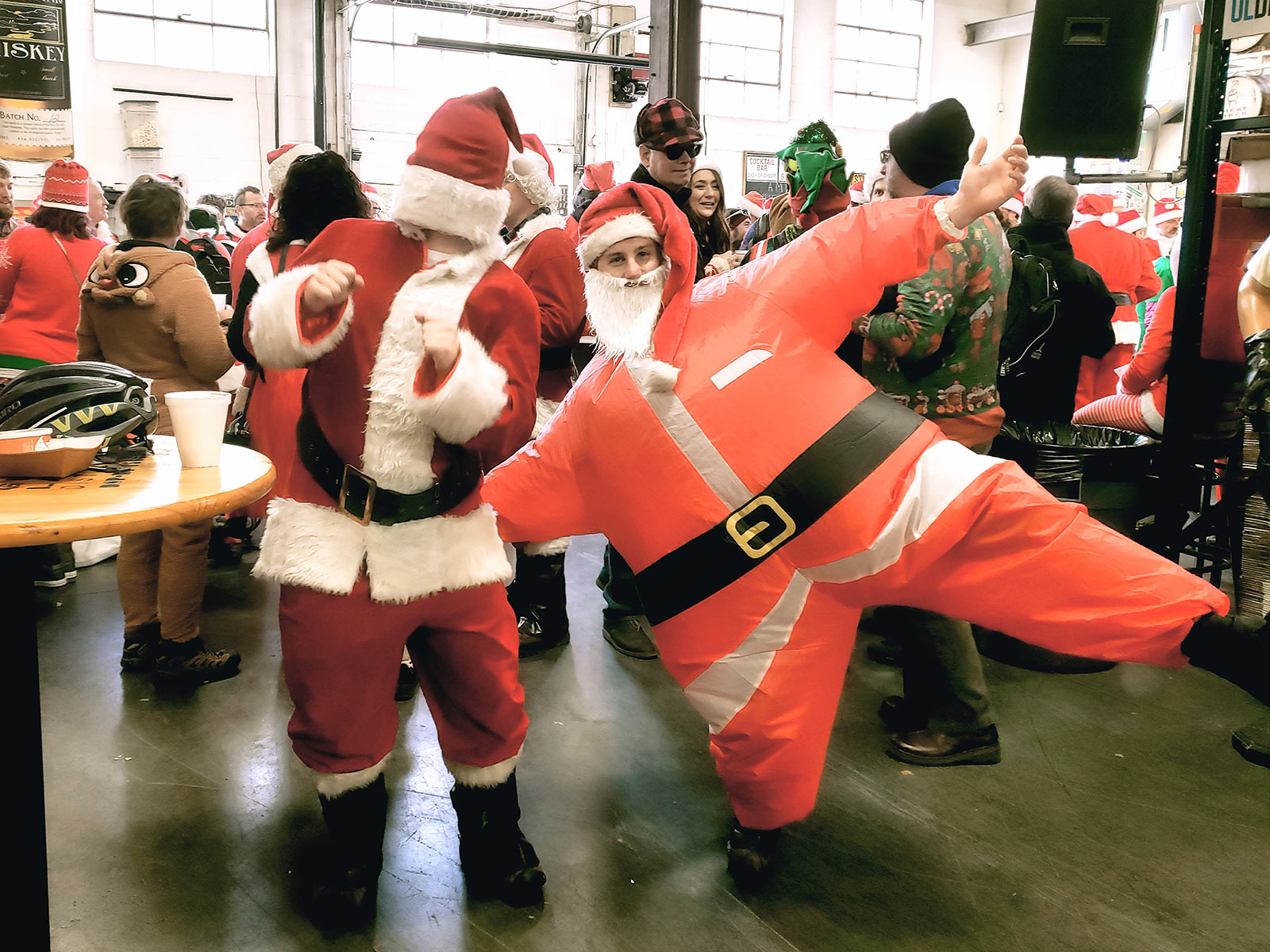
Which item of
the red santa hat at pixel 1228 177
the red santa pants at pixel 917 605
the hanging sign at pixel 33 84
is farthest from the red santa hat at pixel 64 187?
the red santa hat at pixel 1228 177

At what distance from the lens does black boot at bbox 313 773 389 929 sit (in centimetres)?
193

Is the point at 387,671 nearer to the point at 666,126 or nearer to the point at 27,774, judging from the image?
the point at 27,774

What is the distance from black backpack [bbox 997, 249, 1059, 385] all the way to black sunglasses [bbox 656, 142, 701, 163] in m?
1.18

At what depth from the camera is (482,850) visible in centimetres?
208

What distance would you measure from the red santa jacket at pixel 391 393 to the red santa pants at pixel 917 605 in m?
0.51

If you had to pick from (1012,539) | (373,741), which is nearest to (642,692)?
(373,741)

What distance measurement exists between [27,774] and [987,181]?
1.85m

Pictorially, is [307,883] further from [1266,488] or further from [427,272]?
[1266,488]

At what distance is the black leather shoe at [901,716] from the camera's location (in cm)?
282

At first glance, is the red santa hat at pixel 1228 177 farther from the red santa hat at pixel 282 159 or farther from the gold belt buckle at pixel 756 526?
the red santa hat at pixel 282 159

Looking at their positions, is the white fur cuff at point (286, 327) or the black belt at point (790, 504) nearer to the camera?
the white fur cuff at point (286, 327)

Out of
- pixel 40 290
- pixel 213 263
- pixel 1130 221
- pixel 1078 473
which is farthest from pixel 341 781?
pixel 1130 221

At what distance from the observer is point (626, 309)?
78.7 inches

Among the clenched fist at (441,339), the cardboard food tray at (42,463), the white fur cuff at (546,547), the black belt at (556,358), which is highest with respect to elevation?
the clenched fist at (441,339)
